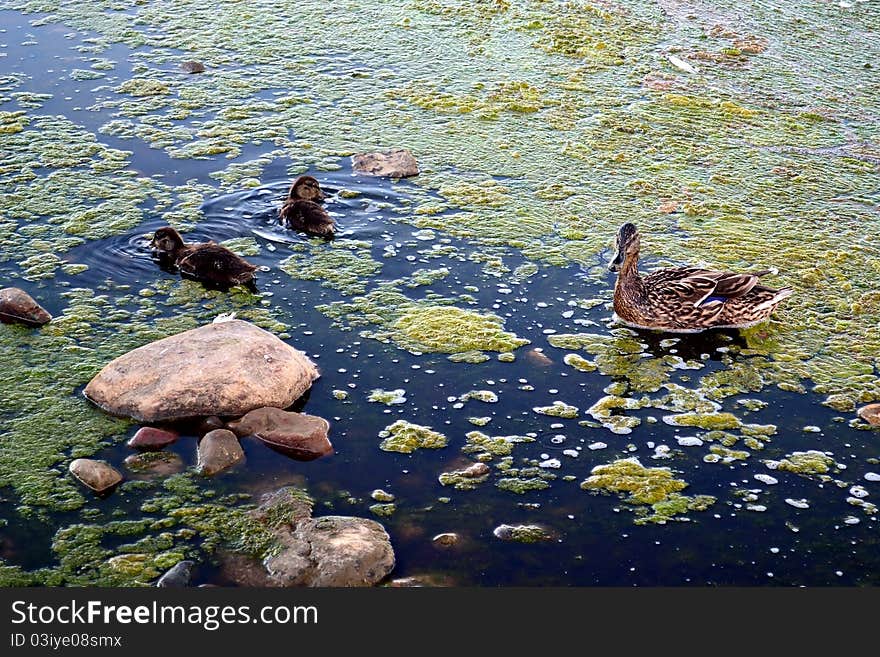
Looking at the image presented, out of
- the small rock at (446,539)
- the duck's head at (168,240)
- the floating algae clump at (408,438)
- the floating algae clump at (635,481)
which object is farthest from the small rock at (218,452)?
the duck's head at (168,240)

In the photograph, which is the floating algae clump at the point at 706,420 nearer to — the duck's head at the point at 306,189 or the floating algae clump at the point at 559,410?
the floating algae clump at the point at 559,410

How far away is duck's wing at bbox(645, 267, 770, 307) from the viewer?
636 centimetres

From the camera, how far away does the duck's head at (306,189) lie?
7.64 meters

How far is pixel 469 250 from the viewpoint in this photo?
7352 millimetres

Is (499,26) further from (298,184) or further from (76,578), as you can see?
(76,578)

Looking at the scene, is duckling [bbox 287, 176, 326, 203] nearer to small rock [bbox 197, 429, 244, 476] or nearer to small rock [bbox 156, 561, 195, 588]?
small rock [bbox 197, 429, 244, 476]

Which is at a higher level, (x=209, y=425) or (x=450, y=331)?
(x=209, y=425)

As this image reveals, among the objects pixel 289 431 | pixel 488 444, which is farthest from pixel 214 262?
pixel 488 444

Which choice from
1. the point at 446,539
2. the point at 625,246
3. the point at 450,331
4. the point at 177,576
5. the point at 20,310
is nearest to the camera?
the point at 177,576

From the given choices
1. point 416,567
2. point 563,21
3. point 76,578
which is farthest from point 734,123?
point 76,578

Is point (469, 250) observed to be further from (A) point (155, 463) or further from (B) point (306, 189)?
(A) point (155, 463)

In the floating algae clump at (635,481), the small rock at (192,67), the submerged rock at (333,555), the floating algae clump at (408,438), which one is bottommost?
the floating algae clump at (635,481)

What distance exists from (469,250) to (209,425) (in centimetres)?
270

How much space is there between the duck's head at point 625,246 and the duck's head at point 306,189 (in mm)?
2457
